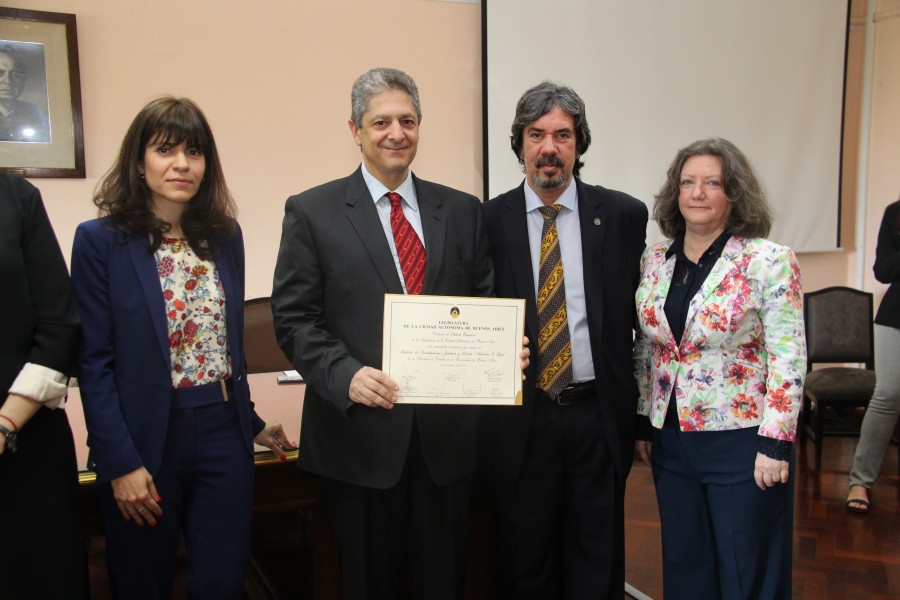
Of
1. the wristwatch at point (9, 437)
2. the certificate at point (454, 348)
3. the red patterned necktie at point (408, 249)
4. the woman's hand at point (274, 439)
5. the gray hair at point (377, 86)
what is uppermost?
the gray hair at point (377, 86)

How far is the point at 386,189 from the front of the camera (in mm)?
1752

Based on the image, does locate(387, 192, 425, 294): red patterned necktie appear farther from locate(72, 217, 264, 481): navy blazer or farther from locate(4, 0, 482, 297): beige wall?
locate(4, 0, 482, 297): beige wall

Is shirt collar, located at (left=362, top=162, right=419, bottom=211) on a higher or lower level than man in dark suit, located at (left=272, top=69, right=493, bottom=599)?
higher

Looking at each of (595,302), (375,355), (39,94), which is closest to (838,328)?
(595,302)

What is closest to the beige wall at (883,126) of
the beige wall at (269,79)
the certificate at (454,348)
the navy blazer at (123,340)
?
the beige wall at (269,79)

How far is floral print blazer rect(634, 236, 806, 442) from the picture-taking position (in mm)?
1820

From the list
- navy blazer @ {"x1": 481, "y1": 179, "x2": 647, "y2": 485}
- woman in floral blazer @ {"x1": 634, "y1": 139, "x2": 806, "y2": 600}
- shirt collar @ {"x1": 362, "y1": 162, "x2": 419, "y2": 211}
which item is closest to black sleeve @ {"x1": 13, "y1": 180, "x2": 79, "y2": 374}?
shirt collar @ {"x1": 362, "y1": 162, "x2": 419, "y2": 211}

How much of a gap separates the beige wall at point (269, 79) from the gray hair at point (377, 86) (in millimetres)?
2461

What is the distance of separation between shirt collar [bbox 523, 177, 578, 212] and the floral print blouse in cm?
92

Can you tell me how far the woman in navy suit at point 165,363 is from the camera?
1513 mm

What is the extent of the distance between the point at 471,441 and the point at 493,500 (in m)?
0.52

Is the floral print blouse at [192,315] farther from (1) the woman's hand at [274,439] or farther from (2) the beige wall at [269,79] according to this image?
(2) the beige wall at [269,79]

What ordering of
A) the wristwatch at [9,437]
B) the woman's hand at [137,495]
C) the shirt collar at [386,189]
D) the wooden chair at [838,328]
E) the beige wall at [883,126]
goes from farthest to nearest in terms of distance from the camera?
the beige wall at [883,126] < the wooden chair at [838,328] < the shirt collar at [386,189] < the woman's hand at [137,495] < the wristwatch at [9,437]

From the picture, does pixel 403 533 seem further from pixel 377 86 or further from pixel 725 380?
pixel 377 86
